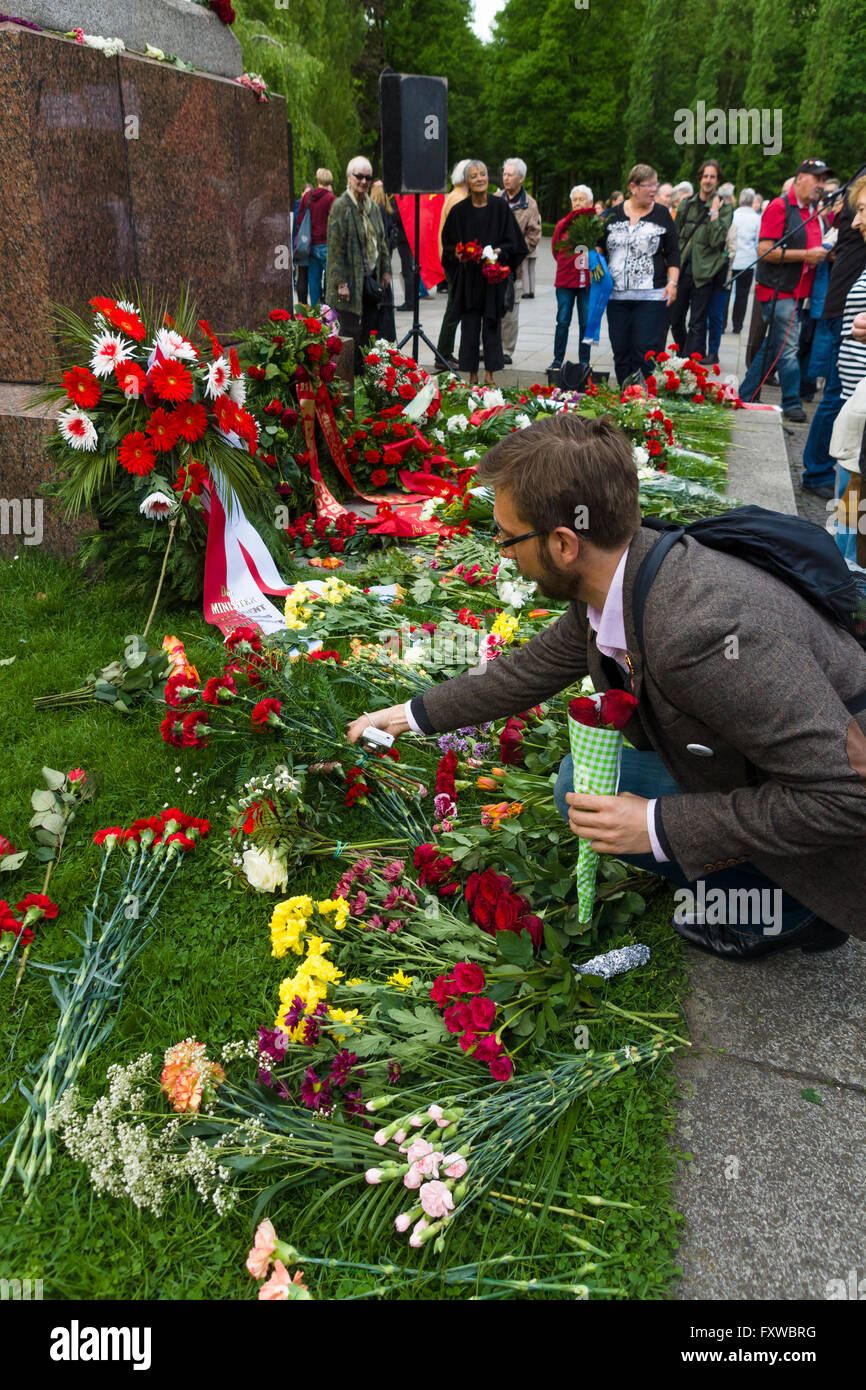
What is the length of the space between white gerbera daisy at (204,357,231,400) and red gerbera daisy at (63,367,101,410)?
47 centimetres

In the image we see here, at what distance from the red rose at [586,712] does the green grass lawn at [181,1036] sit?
73cm

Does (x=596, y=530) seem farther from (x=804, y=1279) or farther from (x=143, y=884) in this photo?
(x=143, y=884)

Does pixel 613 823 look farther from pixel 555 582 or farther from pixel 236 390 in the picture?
pixel 236 390

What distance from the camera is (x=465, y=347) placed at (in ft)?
30.1

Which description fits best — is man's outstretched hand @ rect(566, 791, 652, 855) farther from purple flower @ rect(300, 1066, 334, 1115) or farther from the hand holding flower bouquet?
purple flower @ rect(300, 1066, 334, 1115)

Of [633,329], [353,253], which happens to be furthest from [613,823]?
[353,253]

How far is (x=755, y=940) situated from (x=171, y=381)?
316cm

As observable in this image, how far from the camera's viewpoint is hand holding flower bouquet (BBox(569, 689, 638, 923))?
184 centimetres

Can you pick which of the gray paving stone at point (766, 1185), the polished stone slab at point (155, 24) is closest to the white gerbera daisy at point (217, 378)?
the polished stone slab at point (155, 24)

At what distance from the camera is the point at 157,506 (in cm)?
403

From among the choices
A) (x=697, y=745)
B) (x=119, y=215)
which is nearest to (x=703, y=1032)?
(x=697, y=745)

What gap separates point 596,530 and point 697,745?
0.47m

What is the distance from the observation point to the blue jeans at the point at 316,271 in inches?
458

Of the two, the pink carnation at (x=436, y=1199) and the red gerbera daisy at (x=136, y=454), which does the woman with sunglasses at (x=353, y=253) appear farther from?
the pink carnation at (x=436, y=1199)
